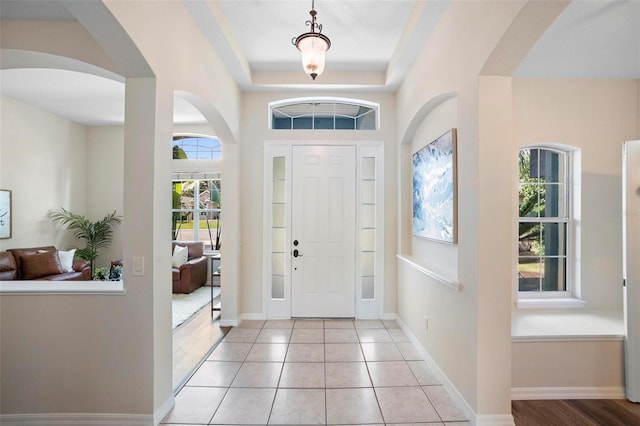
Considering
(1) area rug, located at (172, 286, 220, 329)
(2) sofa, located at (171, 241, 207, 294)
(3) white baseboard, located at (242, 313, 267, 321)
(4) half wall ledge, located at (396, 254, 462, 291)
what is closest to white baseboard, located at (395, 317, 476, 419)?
(4) half wall ledge, located at (396, 254, 462, 291)

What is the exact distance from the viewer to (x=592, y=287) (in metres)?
3.23

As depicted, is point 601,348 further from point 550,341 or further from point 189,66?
point 189,66

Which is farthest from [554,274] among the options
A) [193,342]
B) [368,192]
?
[193,342]

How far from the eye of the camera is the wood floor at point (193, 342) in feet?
9.37

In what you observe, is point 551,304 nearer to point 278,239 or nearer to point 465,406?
point 465,406

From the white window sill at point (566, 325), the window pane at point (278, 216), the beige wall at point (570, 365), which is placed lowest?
the beige wall at point (570, 365)

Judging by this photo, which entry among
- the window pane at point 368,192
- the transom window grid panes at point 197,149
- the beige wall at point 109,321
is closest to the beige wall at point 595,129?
the window pane at point 368,192

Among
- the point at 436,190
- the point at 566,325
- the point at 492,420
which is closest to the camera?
the point at 492,420

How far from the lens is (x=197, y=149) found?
648 cm

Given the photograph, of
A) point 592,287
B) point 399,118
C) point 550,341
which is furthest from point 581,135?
point 550,341

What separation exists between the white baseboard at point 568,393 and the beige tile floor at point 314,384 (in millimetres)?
573

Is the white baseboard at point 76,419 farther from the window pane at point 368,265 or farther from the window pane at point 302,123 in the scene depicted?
the window pane at point 302,123

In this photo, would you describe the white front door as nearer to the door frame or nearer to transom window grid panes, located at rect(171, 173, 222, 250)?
the door frame

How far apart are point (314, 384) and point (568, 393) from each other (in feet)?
6.55
